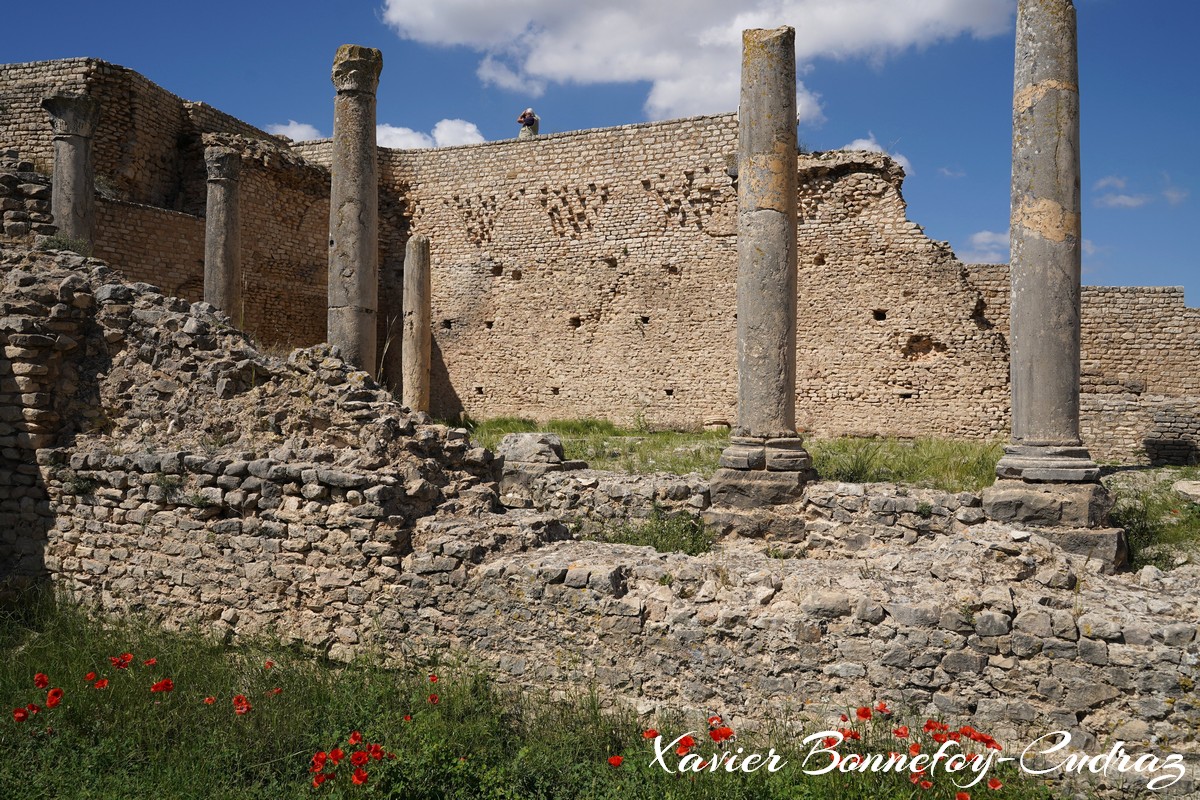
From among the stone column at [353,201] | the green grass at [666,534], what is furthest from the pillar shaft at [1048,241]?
the stone column at [353,201]

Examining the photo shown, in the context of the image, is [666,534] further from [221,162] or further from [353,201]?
[221,162]

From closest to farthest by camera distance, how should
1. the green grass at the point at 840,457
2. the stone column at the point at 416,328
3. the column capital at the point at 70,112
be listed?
the green grass at the point at 840,457 < the column capital at the point at 70,112 < the stone column at the point at 416,328

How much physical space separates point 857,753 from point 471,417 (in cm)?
1728

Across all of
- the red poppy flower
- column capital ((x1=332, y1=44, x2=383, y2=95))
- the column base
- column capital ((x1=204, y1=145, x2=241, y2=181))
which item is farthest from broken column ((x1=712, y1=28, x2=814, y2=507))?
column capital ((x1=204, y1=145, x2=241, y2=181))

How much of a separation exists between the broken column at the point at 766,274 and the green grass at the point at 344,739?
13.6 ft

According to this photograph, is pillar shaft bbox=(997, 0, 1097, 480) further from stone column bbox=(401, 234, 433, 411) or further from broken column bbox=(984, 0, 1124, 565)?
stone column bbox=(401, 234, 433, 411)

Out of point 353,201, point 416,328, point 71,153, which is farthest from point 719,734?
point 416,328

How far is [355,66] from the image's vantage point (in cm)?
1045

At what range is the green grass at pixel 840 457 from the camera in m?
9.98

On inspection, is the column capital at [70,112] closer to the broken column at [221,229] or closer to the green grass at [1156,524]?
the broken column at [221,229]

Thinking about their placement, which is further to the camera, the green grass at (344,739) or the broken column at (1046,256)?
the broken column at (1046,256)

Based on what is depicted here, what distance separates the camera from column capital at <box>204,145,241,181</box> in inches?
525

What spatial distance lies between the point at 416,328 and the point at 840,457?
9.13 meters

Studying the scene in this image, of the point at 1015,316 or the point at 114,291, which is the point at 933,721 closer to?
the point at 1015,316
